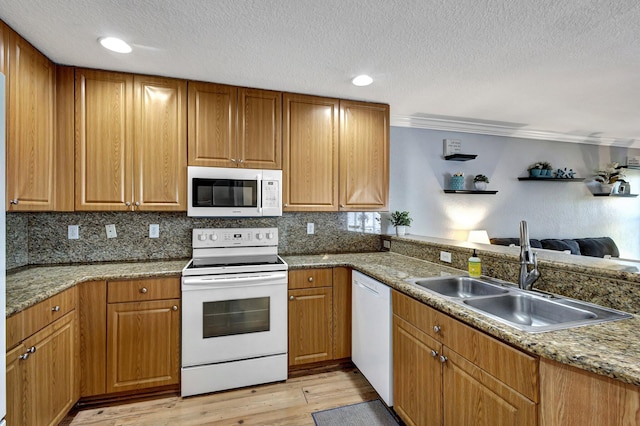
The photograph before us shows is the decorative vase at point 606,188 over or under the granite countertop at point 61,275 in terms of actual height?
over

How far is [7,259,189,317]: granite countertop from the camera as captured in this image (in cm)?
151

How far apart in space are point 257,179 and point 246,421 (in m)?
1.68

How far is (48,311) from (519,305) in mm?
2484

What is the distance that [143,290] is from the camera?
2.04 m

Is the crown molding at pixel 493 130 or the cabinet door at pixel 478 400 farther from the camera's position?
the crown molding at pixel 493 130

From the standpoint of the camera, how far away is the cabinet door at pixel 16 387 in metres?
1.33

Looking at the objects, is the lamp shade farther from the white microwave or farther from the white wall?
the white microwave

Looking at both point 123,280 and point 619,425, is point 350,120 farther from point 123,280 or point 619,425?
point 619,425

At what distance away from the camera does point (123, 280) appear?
6.61 feet

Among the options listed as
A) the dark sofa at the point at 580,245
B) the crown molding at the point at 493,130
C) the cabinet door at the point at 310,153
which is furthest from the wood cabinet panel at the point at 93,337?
the dark sofa at the point at 580,245

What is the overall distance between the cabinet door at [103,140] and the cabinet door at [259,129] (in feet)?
2.65

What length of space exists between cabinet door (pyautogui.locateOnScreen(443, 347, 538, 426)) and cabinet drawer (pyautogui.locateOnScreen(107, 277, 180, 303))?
1.76m

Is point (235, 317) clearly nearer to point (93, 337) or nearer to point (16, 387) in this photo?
point (93, 337)

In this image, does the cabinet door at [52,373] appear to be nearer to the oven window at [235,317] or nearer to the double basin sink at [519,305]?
the oven window at [235,317]
